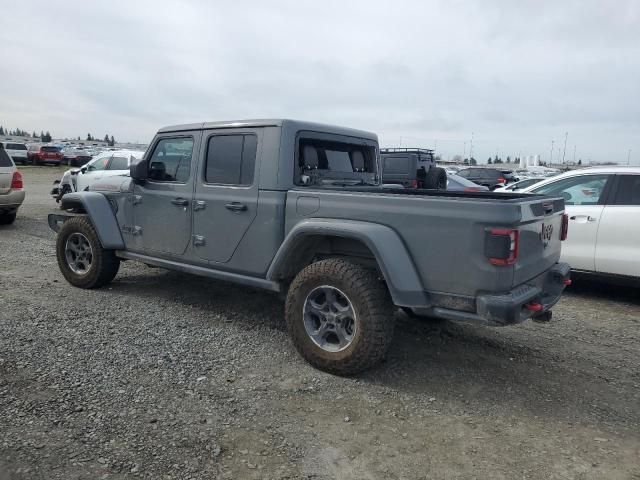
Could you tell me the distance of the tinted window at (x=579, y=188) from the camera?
6371 millimetres

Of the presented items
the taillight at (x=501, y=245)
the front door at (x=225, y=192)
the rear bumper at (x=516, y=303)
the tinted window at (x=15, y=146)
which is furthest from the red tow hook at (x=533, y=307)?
the tinted window at (x=15, y=146)

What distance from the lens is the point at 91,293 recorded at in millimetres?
5891

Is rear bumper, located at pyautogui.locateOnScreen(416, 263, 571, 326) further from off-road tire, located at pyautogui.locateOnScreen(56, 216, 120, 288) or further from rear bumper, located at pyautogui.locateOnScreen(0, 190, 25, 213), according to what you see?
rear bumper, located at pyautogui.locateOnScreen(0, 190, 25, 213)

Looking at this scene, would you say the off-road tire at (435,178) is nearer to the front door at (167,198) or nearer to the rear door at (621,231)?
the rear door at (621,231)

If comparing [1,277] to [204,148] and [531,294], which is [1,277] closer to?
[204,148]

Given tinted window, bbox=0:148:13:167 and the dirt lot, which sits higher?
tinted window, bbox=0:148:13:167

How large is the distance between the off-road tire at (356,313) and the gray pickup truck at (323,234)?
0.01m

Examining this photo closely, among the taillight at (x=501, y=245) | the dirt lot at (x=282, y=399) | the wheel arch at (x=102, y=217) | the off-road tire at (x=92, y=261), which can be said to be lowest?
the dirt lot at (x=282, y=399)

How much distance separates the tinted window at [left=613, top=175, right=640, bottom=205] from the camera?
604cm

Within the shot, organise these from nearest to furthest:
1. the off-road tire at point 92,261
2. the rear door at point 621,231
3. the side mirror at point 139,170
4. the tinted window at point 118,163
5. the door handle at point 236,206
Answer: the door handle at point 236,206
the side mirror at point 139,170
the off-road tire at point 92,261
the rear door at point 621,231
the tinted window at point 118,163

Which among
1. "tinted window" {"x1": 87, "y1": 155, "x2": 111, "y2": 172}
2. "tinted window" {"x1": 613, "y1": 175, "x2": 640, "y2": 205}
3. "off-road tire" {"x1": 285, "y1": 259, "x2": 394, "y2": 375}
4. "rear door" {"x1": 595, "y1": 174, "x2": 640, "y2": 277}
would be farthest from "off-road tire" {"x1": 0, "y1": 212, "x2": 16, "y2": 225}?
"tinted window" {"x1": 613, "y1": 175, "x2": 640, "y2": 205}

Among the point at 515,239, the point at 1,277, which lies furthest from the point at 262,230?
the point at 1,277

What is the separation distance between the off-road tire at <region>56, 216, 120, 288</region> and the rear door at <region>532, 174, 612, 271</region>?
213 inches

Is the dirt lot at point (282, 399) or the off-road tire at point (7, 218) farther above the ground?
the off-road tire at point (7, 218)
